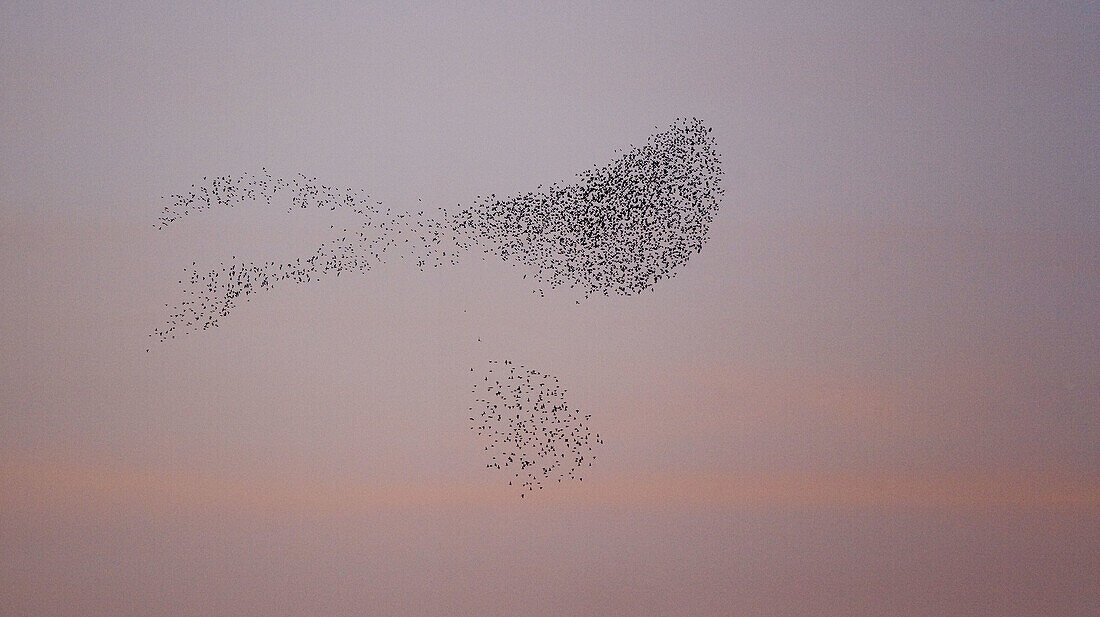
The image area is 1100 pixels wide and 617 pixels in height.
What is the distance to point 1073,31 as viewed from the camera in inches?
170

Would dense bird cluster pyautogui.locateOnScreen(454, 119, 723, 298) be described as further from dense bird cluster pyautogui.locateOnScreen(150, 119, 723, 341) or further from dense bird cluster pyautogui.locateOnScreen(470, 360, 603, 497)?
dense bird cluster pyautogui.locateOnScreen(470, 360, 603, 497)

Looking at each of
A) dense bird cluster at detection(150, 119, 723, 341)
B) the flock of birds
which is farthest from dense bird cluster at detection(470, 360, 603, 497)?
dense bird cluster at detection(150, 119, 723, 341)

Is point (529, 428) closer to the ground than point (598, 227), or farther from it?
closer to the ground

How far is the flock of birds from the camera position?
13.2 feet

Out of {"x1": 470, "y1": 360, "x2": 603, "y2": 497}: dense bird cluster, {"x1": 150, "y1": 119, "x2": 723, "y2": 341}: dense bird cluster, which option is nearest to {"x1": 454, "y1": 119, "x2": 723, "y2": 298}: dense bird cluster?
{"x1": 150, "y1": 119, "x2": 723, "y2": 341}: dense bird cluster

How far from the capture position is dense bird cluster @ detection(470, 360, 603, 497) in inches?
156

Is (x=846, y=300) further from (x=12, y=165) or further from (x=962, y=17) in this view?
(x=12, y=165)

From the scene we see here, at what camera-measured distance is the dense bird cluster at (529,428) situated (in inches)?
156

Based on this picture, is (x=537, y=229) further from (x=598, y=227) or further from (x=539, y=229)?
(x=598, y=227)

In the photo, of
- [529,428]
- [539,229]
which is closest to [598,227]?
[539,229]

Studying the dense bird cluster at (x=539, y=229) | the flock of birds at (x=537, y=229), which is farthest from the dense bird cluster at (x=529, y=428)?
the dense bird cluster at (x=539, y=229)

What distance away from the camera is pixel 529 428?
3959mm

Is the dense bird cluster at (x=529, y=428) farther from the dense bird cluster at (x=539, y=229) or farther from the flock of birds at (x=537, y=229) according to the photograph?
the dense bird cluster at (x=539, y=229)

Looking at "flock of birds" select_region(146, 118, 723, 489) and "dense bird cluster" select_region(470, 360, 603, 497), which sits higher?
"flock of birds" select_region(146, 118, 723, 489)
